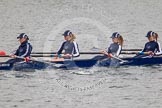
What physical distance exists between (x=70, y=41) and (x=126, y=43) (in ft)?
59.0

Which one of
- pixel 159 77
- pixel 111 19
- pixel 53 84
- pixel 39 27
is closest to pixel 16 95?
pixel 53 84

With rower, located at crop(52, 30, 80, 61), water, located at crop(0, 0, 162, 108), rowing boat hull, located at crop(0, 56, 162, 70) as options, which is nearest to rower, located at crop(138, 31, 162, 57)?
rowing boat hull, located at crop(0, 56, 162, 70)

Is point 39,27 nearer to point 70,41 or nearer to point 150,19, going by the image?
point 150,19

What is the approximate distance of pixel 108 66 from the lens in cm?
3791

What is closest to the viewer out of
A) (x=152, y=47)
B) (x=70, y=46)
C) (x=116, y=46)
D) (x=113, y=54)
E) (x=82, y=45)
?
(x=70, y=46)

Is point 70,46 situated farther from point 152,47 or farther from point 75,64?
point 152,47

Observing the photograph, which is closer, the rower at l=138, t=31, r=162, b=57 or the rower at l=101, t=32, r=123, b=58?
the rower at l=101, t=32, r=123, b=58

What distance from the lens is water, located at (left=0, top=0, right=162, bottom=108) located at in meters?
30.4

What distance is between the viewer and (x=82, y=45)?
2089 inches

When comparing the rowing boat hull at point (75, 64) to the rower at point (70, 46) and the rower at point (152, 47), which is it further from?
the rower at point (70, 46)

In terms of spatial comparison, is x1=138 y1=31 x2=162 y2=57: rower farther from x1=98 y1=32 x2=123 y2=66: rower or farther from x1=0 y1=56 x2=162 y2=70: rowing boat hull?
x1=98 y1=32 x2=123 y2=66: rower

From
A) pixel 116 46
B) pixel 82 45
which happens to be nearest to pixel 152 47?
pixel 116 46

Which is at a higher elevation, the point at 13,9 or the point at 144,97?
the point at 13,9

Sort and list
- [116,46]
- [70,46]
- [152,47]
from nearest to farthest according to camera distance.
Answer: [70,46]
[116,46]
[152,47]
